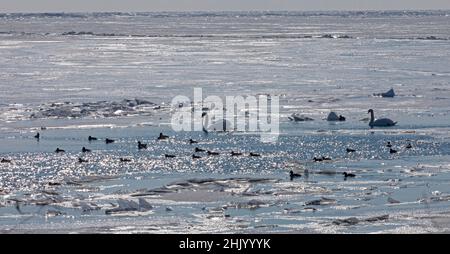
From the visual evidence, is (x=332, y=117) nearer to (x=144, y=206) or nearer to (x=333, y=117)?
(x=333, y=117)

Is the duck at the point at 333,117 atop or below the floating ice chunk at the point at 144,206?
atop

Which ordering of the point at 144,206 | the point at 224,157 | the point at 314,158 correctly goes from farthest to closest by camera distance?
1. the point at 224,157
2. the point at 314,158
3. the point at 144,206

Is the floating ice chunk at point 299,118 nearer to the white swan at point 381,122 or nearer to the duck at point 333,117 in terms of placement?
the duck at point 333,117

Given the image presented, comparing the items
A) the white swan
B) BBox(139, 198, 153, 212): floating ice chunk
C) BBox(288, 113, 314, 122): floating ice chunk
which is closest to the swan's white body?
BBox(288, 113, 314, 122): floating ice chunk

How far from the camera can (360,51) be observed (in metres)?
44.6

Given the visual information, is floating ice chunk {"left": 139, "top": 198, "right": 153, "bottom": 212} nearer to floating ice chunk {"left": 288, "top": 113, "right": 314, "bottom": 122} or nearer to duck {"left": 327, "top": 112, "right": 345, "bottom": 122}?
floating ice chunk {"left": 288, "top": 113, "right": 314, "bottom": 122}

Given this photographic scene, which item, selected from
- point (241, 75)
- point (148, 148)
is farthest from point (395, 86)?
point (148, 148)

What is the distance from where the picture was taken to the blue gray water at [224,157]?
1085 centimetres

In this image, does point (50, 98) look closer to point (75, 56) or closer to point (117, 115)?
point (117, 115)

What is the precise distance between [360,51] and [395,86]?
17.0m

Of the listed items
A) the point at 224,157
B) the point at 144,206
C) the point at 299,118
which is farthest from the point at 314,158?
the point at 299,118

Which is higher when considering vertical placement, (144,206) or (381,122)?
(381,122)

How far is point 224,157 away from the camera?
1558 cm

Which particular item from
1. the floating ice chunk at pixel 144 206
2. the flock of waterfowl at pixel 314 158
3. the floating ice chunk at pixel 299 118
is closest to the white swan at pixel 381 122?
the flock of waterfowl at pixel 314 158
